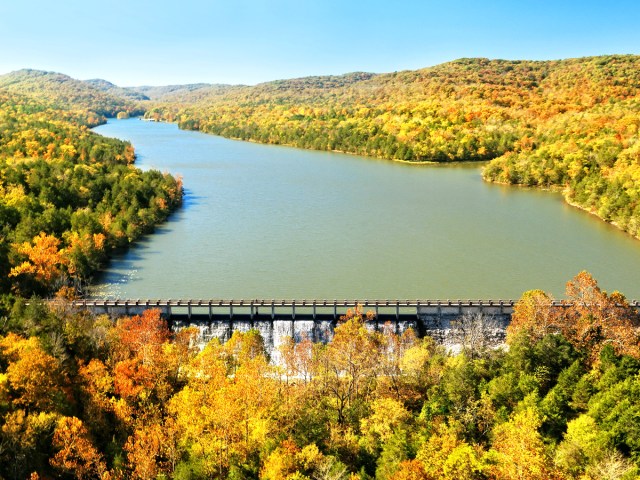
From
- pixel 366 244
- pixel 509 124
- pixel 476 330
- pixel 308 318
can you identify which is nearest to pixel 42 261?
pixel 308 318

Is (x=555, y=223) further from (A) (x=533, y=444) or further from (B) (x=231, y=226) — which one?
(A) (x=533, y=444)

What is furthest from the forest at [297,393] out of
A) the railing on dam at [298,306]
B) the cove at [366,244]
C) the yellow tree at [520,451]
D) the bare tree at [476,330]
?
the cove at [366,244]

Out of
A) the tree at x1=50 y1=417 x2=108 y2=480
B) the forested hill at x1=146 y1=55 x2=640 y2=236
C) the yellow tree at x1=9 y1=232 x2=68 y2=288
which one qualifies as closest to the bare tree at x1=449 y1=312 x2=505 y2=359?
the tree at x1=50 y1=417 x2=108 y2=480

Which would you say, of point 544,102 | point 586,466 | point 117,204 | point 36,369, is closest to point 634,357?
point 586,466

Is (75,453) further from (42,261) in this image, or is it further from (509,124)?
(509,124)

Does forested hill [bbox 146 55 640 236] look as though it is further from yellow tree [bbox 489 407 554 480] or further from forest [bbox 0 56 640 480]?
yellow tree [bbox 489 407 554 480]

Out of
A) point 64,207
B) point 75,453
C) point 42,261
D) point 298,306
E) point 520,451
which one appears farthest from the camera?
point 64,207
